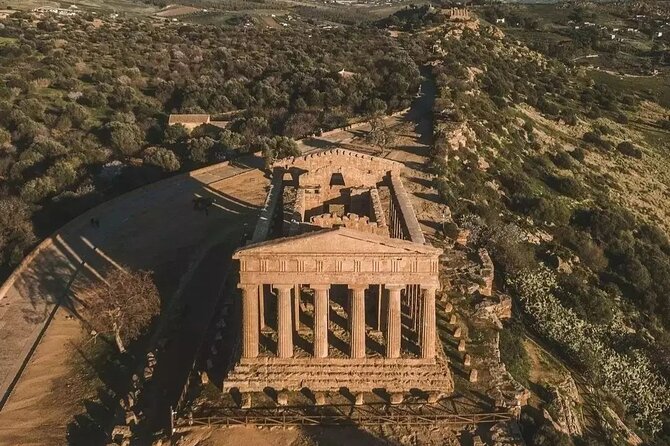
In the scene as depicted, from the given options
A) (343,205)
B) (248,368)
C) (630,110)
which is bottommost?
(630,110)

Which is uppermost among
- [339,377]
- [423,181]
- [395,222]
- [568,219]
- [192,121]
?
[395,222]

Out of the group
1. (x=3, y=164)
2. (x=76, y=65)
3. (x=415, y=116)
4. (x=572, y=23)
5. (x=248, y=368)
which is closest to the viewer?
(x=248, y=368)

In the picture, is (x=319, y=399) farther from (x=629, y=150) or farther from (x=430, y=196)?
(x=629, y=150)

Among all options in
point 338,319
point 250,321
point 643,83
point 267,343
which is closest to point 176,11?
point 643,83

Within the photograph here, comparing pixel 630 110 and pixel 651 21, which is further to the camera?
pixel 651 21

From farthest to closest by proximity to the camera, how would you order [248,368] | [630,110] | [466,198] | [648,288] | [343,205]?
[630,110]
[466,198]
[648,288]
[343,205]
[248,368]

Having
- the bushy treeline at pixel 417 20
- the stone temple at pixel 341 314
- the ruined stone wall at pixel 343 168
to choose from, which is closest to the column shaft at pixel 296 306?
the stone temple at pixel 341 314

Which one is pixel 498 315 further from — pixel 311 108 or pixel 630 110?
pixel 630 110

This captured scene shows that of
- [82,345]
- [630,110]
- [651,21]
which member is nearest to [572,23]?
[651,21]
